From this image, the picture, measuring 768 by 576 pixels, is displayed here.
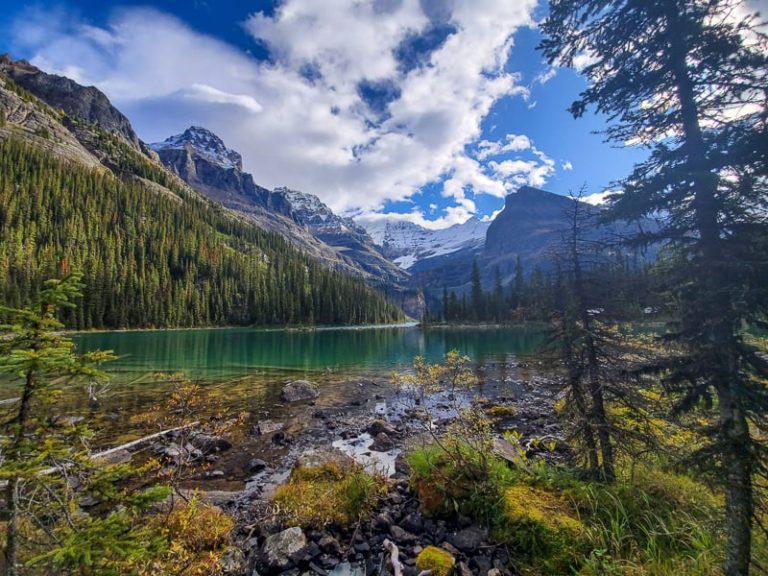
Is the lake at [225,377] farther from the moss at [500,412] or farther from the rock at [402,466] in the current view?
the moss at [500,412]

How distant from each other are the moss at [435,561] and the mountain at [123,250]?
268 ft

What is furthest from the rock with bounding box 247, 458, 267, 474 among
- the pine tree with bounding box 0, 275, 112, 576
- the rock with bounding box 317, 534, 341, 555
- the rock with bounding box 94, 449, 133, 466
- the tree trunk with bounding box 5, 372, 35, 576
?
the tree trunk with bounding box 5, 372, 35, 576

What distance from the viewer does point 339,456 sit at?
12000mm

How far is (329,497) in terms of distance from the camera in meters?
9.42

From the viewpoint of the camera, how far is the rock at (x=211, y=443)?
1477cm

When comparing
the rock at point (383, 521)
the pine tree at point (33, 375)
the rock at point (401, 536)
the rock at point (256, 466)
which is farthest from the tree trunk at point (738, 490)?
the rock at point (256, 466)

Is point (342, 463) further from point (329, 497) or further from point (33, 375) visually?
point (33, 375)

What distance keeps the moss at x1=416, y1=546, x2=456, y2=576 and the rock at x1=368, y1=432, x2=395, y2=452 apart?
29.1 feet

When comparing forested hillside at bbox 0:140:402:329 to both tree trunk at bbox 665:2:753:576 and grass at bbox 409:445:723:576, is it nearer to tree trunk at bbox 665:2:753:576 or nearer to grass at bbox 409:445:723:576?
grass at bbox 409:445:723:576

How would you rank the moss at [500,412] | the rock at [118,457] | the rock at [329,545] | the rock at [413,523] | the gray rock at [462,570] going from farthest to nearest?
the moss at [500,412] < the rock at [118,457] < the rock at [413,523] < the rock at [329,545] < the gray rock at [462,570]

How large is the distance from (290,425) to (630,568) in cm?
1686

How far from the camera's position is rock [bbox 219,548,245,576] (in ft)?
23.7

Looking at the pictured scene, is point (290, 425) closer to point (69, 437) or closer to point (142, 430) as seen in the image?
point (142, 430)

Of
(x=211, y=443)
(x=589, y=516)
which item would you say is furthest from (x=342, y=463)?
(x=589, y=516)
